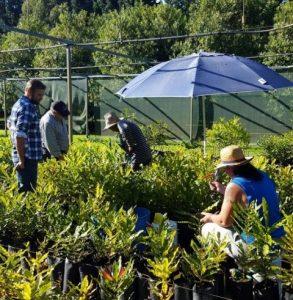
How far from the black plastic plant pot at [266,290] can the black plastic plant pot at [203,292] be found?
10.3 inches

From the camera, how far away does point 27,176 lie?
485 cm

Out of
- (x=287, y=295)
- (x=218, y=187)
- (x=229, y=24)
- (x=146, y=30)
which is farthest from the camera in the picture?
(x=146, y=30)

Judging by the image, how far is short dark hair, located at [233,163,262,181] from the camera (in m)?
3.41

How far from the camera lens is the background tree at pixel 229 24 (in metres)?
19.6

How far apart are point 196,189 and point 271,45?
597 inches

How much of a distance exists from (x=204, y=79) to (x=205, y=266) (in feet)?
9.95

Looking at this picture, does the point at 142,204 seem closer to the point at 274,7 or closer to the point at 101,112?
the point at 101,112

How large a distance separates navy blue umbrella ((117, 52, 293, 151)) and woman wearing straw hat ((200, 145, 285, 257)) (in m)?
1.78

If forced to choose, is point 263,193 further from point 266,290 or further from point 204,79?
point 204,79

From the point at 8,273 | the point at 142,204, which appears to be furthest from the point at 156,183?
the point at 8,273

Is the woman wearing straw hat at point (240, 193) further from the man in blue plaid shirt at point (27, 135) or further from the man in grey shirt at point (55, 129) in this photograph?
the man in grey shirt at point (55, 129)

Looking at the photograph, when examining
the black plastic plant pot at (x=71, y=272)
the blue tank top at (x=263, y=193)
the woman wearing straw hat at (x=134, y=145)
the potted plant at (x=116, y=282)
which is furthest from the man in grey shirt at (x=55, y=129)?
the potted plant at (x=116, y=282)

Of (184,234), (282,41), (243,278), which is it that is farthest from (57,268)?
(282,41)

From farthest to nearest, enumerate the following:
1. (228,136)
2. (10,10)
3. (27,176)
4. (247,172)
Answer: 1. (10,10)
2. (228,136)
3. (27,176)
4. (247,172)
